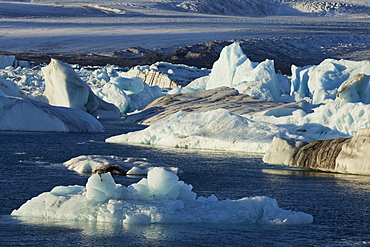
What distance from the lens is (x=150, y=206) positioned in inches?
258

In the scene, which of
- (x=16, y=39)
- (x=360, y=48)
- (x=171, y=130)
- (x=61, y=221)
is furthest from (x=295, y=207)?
(x=360, y=48)

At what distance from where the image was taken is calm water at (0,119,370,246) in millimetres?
6023

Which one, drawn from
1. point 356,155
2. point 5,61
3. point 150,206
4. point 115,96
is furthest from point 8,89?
point 5,61

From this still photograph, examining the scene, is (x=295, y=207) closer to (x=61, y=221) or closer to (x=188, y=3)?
(x=61, y=221)

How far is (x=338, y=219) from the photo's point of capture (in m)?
7.41

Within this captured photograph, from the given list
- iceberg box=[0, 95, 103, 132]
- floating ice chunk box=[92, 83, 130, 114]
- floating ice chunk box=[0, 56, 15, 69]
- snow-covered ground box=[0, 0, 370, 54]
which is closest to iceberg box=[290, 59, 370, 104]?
floating ice chunk box=[92, 83, 130, 114]

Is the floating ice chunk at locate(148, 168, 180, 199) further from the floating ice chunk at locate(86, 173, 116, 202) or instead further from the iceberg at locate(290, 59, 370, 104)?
the iceberg at locate(290, 59, 370, 104)

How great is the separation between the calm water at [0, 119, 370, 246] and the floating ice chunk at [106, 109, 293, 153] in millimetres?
636

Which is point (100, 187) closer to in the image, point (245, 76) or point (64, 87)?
point (64, 87)

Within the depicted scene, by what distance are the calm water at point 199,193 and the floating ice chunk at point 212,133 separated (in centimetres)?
64

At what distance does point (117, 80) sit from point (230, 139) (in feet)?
59.5

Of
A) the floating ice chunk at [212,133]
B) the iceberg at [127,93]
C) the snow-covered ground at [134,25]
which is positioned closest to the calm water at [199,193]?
the floating ice chunk at [212,133]

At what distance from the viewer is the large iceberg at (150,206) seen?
6469mm

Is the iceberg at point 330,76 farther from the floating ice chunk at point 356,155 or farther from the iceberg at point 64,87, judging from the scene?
the floating ice chunk at point 356,155
